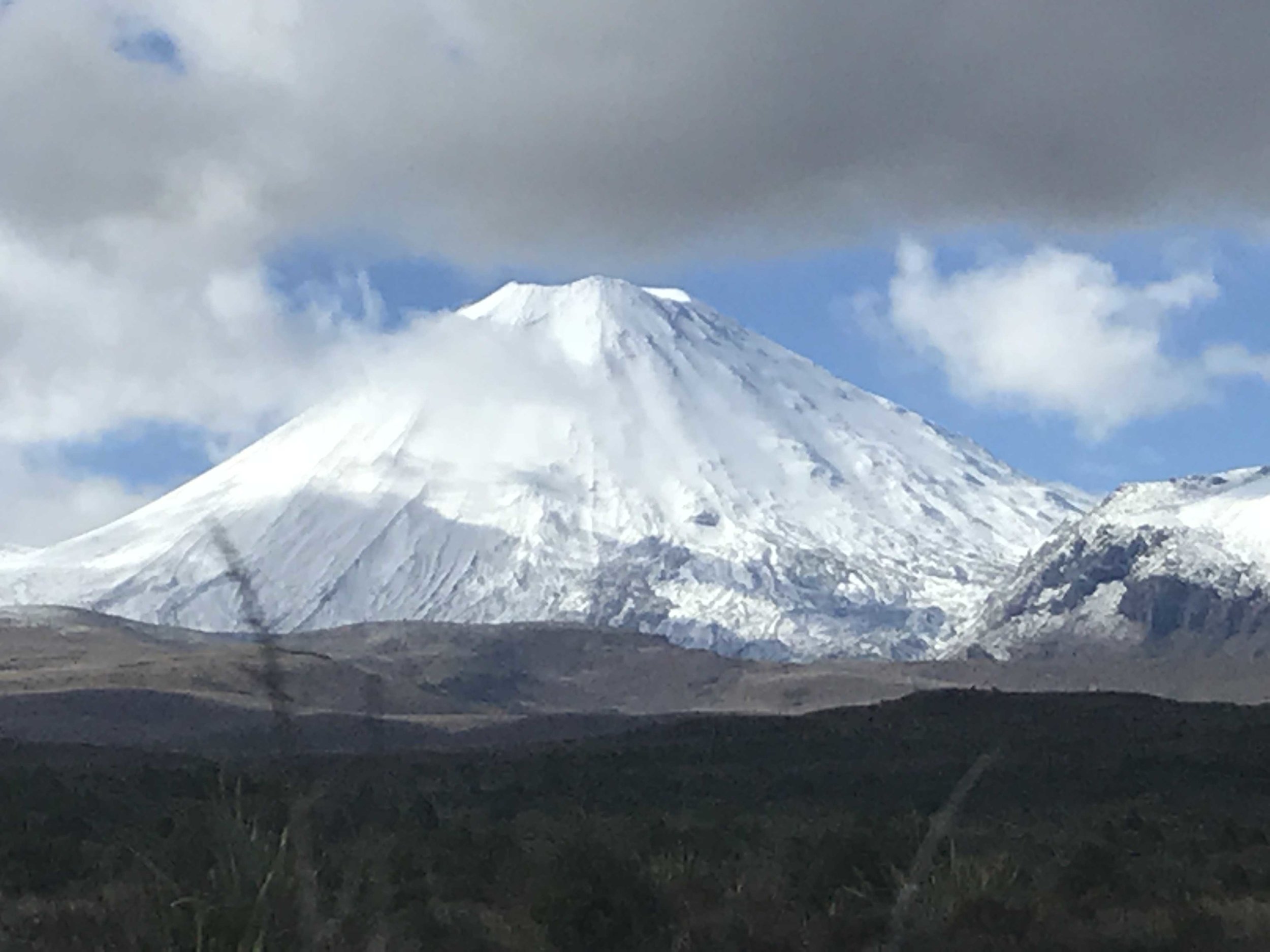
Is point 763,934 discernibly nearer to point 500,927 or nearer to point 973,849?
point 500,927

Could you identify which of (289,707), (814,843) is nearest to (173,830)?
(814,843)

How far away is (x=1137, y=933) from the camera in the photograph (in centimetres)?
1961

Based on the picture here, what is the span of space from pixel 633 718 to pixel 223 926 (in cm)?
14219

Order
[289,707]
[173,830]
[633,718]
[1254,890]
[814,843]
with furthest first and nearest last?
[633,718] < [173,830] < [814,843] < [1254,890] < [289,707]

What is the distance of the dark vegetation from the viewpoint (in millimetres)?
14328

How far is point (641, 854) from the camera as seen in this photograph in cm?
2703

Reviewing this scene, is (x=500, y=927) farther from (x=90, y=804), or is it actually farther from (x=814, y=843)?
(x=90, y=804)

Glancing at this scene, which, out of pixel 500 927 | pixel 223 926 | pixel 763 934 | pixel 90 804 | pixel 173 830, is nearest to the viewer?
pixel 223 926

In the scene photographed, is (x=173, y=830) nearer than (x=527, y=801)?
Yes

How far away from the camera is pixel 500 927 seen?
20.2m

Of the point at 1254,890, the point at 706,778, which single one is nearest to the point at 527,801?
the point at 706,778

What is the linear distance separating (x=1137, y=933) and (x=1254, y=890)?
19.2 ft

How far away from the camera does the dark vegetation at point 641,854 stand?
14.3 m

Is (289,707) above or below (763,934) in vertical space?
above
